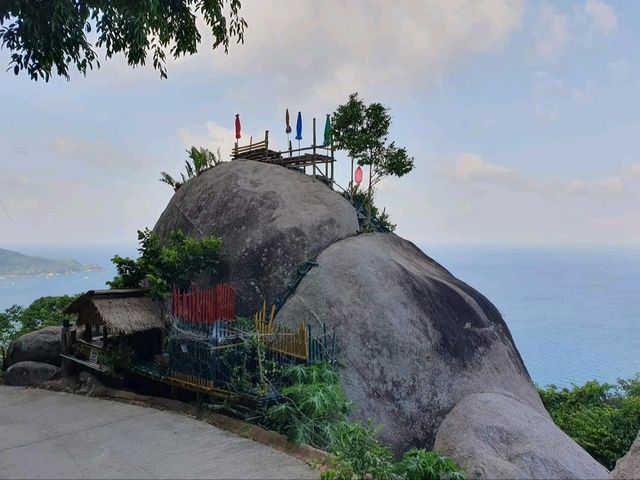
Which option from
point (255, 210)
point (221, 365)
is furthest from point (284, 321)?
point (255, 210)

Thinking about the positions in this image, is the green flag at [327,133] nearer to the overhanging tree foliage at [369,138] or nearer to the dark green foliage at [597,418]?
the overhanging tree foliage at [369,138]

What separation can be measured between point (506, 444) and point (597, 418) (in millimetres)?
6912

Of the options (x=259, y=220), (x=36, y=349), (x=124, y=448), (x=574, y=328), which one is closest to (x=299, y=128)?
(x=259, y=220)

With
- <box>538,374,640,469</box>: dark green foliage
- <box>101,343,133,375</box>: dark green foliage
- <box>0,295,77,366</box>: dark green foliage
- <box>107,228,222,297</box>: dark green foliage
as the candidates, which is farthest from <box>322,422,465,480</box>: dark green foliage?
<box>0,295,77,366</box>: dark green foliage

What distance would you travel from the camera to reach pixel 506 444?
1125 centimetres

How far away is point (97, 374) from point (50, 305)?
37.8ft

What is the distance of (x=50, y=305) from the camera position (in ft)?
73.3

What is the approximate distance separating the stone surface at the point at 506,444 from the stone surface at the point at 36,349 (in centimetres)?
1214

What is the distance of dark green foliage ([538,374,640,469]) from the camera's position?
588 inches

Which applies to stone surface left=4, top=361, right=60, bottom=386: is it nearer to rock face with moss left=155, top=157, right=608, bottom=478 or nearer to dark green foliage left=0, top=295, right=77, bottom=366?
rock face with moss left=155, top=157, right=608, bottom=478

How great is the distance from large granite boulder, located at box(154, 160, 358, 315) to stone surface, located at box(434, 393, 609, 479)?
20.0 feet

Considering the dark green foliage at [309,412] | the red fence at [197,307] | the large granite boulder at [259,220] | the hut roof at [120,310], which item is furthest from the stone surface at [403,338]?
the hut roof at [120,310]

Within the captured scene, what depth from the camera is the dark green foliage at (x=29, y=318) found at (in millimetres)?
20594

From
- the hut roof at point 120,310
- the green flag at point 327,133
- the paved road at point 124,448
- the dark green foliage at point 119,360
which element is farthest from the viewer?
the green flag at point 327,133
